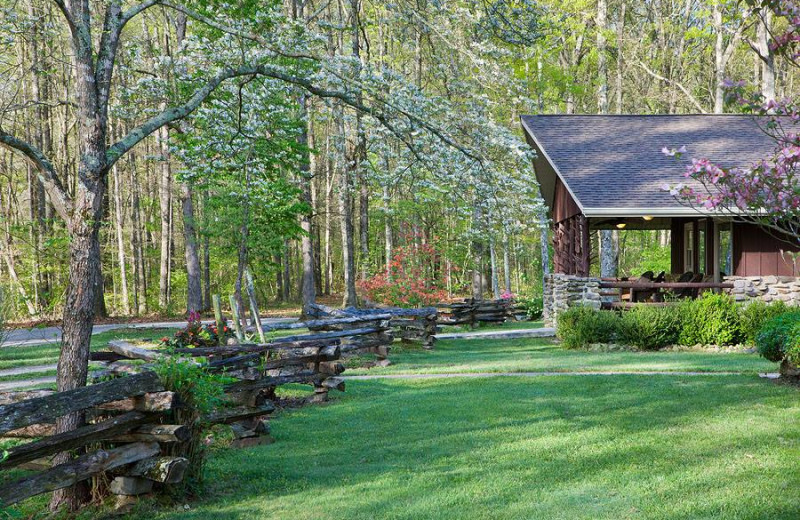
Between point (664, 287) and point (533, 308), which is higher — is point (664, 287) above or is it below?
above

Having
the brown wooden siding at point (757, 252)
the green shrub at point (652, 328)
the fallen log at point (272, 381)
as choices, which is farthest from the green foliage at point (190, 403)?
the brown wooden siding at point (757, 252)

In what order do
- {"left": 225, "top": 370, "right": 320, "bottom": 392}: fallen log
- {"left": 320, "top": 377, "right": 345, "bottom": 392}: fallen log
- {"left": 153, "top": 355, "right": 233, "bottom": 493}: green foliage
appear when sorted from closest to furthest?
{"left": 153, "top": 355, "right": 233, "bottom": 493}: green foliage → {"left": 225, "top": 370, "right": 320, "bottom": 392}: fallen log → {"left": 320, "top": 377, "right": 345, "bottom": 392}: fallen log

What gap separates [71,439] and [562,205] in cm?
1812

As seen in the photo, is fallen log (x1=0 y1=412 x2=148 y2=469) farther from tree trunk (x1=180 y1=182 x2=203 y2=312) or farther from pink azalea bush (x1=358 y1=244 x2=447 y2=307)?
tree trunk (x1=180 y1=182 x2=203 y2=312)

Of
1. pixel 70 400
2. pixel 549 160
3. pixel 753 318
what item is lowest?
pixel 753 318

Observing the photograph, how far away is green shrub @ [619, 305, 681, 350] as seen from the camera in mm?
14883

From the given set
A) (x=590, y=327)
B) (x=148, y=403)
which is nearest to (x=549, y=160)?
(x=590, y=327)

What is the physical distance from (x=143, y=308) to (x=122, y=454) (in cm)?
2570

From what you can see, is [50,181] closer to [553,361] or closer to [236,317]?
[236,317]

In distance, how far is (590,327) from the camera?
15.3 metres

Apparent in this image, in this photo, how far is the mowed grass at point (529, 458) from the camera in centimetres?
514

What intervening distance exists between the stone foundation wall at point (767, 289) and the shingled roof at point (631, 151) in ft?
7.84

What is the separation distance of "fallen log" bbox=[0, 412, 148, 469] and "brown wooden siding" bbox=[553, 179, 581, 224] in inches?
574

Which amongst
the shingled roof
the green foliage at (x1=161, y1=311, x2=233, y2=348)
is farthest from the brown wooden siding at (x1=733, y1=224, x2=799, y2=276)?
the green foliage at (x1=161, y1=311, x2=233, y2=348)
